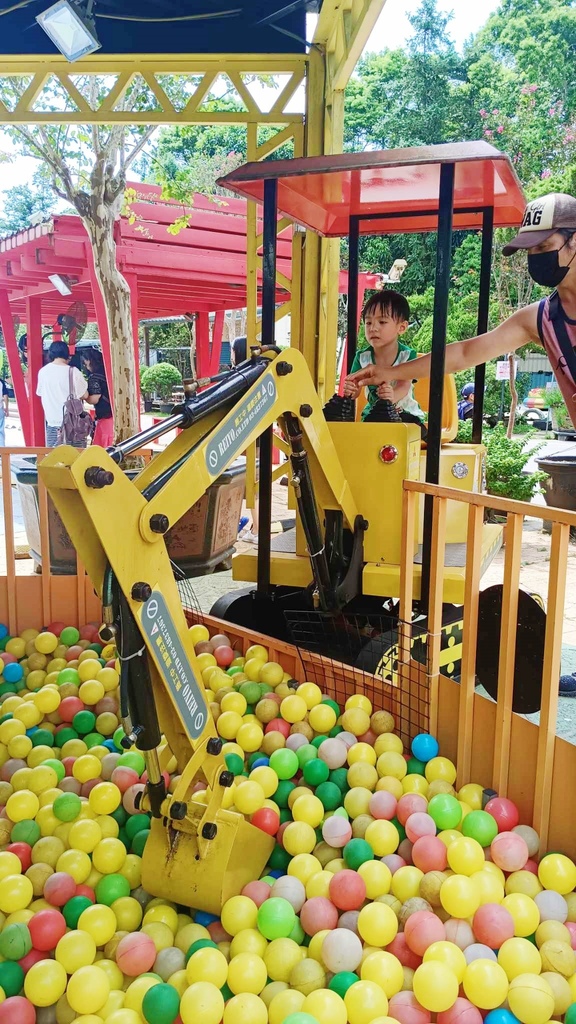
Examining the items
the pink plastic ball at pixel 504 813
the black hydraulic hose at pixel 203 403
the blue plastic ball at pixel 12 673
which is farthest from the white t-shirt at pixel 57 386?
the pink plastic ball at pixel 504 813

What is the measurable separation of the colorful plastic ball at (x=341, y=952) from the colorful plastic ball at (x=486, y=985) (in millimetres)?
306

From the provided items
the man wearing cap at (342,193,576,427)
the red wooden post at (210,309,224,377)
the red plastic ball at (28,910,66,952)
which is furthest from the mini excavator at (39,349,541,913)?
the red wooden post at (210,309,224,377)

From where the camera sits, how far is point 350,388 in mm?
3656

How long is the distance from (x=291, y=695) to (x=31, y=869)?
1224 millimetres

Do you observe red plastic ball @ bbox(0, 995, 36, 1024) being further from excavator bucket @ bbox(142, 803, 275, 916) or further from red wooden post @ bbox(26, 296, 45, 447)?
red wooden post @ bbox(26, 296, 45, 447)

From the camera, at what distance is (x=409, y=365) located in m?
3.46

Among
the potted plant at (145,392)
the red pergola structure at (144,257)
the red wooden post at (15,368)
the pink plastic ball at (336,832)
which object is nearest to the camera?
the pink plastic ball at (336,832)

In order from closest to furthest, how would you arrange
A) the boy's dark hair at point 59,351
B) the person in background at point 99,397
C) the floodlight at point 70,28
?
the floodlight at point 70,28
the boy's dark hair at point 59,351
the person in background at point 99,397

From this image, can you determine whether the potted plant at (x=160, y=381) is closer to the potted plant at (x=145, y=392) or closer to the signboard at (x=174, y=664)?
the potted plant at (x=145, y=392)

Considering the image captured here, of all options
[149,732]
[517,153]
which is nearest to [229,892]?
[149,732]

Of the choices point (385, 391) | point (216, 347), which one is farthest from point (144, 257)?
point (385, 391)

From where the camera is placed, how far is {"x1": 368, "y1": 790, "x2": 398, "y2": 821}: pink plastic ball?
2676 mm

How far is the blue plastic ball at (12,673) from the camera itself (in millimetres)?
3826

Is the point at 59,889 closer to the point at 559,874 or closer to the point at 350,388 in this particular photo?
the point at 559,874
